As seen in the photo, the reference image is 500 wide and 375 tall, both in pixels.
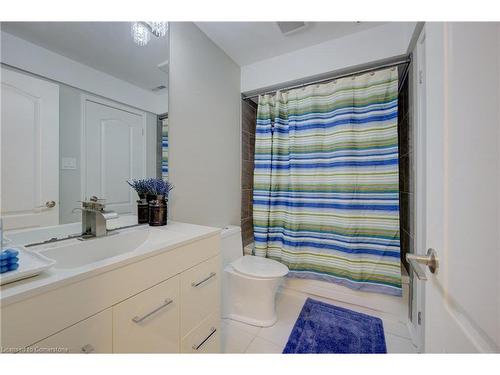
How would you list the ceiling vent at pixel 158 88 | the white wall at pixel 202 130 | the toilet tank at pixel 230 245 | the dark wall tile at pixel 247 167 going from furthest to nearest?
the dark wall tile at pixel 247 167 → the toilet tank at pixel 230 245 → the white wall at pixel 202 130 → the ceiling vent at pixel 158 88

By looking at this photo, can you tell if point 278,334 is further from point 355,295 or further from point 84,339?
point 84,339

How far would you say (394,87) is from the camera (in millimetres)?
1549

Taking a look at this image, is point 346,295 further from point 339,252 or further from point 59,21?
point 59,21

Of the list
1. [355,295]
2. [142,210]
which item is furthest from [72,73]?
[355,295]

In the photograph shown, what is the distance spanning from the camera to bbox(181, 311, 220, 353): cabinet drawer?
87 cm

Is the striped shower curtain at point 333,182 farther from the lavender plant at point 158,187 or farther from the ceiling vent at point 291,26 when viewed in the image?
the lavender plant at point 158,187

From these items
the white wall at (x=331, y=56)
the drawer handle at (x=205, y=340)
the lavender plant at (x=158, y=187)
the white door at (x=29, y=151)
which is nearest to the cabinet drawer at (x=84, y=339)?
the drawer handle at (x=205, y=340)

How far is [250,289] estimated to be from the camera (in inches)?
58.5

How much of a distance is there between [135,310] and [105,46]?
1.28 meters

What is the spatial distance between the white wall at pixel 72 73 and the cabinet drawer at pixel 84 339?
98 centimetres

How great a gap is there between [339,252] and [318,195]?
0.53 meters

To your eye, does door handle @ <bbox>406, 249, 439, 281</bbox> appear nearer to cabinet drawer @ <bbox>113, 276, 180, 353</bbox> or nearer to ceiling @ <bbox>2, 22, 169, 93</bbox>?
cabinet drawer @ <bbox>113, 276, 180, 353</bbox>

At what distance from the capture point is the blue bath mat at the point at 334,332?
127 centimetres
